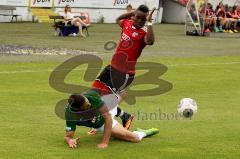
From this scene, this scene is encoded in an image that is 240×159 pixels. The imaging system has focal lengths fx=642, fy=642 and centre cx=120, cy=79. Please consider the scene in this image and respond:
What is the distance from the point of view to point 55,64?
20.5 meters

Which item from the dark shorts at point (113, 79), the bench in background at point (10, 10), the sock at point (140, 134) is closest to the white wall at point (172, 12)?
the bench in background at point (10, 10)

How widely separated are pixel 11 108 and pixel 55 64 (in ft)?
27.7

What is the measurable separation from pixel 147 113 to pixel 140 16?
2.70 metres

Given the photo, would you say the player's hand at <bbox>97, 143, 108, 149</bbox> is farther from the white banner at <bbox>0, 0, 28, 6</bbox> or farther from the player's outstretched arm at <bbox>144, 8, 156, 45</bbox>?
the white banner at <bbox>0, 0, 28, 6</bbox>

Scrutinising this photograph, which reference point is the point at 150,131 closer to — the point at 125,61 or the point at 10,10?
the point at 125,61

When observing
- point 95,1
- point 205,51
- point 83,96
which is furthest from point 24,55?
point 95,1

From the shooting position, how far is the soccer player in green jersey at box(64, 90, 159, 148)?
902cm

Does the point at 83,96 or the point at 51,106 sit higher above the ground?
the point at 83,96

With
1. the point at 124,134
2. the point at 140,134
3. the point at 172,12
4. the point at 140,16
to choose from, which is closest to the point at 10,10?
the point at 172,12

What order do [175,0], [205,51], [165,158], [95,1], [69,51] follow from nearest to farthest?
[165,158], [69,51], [205,51], [95,1], [175,0]

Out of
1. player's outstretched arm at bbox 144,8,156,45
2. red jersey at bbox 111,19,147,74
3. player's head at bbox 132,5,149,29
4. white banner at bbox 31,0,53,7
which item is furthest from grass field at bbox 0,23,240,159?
white banner at bbox 31,0,53,7

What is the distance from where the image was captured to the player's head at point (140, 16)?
9.89 m

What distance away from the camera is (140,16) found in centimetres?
996

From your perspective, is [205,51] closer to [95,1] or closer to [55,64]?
[55,64]
